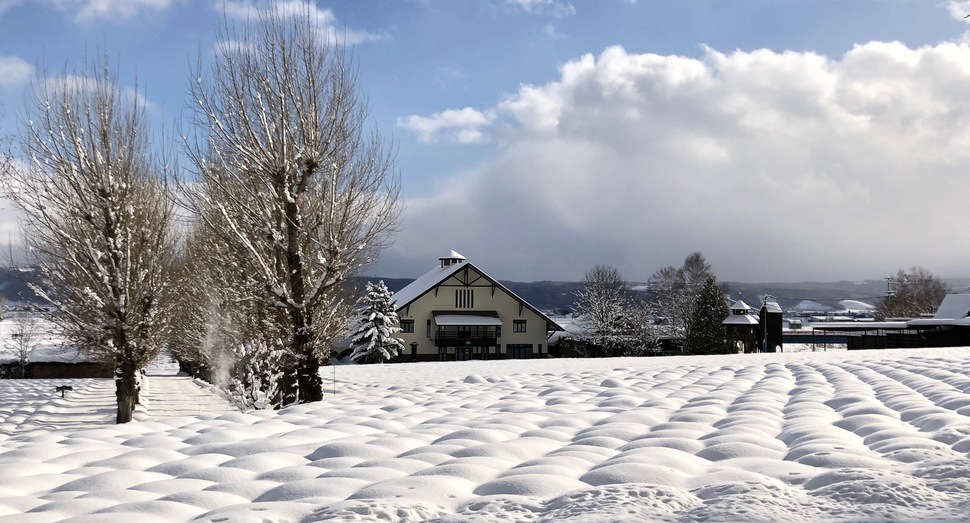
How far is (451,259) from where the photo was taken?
50812 mm

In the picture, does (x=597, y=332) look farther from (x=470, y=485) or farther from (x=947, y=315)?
(x=470, y=485)

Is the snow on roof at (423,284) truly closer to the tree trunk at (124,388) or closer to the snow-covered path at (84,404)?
the snow-covered path at (84,404)

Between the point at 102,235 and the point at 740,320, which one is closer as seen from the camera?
the point at 102,235

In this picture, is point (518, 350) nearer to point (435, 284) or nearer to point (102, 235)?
point (435, 284)

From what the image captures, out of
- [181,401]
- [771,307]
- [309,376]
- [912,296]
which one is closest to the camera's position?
[309,376]

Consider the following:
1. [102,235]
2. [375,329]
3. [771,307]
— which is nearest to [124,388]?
[102,235]

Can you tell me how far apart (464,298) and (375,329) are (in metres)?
9.72

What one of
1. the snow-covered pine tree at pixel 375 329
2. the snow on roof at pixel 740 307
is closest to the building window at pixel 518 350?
the snow-covered pine tree at pixel 375 329

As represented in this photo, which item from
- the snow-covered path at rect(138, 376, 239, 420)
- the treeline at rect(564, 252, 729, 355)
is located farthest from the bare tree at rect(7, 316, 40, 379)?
the treeline at rect(564, 252, 729, 355)

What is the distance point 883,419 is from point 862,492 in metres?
2.62

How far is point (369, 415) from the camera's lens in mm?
7691

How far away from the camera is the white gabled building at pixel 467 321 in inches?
1812

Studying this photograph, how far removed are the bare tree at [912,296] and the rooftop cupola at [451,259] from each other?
50617 mm

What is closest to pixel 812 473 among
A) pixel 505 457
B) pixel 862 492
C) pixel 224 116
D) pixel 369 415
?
pixel 862 492
